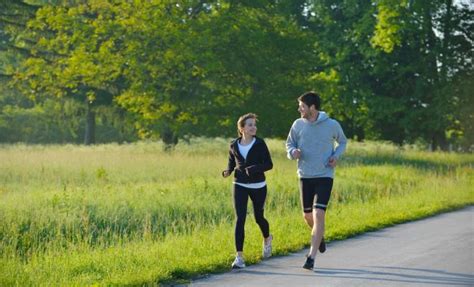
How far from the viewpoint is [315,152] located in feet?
32.6

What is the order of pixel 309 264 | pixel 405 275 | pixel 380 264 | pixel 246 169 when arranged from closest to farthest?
1. pixel 405 275
2. pixel 309 264
3. pixel 246 169
4. pixel 380 264

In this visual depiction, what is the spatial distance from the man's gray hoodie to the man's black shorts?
0.06 metres

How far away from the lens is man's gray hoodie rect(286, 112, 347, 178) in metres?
9.91

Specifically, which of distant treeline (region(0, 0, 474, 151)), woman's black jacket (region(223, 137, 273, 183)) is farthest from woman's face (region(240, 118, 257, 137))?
distant treeline (region(0, 0, 474, 151))

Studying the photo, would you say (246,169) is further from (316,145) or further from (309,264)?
(309,264)

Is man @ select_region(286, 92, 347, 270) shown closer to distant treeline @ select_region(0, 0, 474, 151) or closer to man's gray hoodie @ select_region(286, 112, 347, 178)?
man's gray hoodie @ select_region(286, 112, 347, 178)

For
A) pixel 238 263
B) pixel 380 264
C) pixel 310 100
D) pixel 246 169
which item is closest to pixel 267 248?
pixel 238 263

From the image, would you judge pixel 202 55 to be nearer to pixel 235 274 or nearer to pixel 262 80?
pixel 262 80

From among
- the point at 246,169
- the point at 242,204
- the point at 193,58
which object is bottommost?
the point at 242,204

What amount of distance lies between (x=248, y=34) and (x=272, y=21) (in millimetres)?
2674

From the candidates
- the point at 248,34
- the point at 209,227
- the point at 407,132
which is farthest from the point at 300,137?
the point at 407,132

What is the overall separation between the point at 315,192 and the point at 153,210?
607cm

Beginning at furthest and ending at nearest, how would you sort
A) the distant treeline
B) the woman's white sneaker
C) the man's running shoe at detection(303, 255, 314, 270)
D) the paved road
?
the distant treeline → the woman's white sneaker → the man's running shoe at detection(303, 255, 314, 270) → the paved road

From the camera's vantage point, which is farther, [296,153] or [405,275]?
[296,153]
